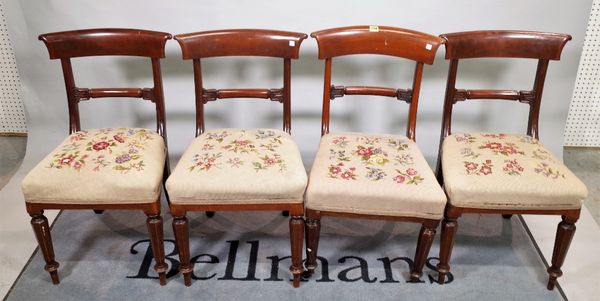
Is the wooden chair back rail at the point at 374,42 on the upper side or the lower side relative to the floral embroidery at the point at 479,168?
upper

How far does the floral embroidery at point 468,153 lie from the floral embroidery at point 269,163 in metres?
0.70

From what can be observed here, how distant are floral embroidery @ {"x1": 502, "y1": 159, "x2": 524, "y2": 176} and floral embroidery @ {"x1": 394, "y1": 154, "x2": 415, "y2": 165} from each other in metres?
0.33

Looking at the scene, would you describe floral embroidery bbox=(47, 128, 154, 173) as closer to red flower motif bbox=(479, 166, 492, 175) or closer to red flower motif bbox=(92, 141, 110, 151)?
red flower motif bbox=(92, 141, 110, 151)

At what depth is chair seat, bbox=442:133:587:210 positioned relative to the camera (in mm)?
1748

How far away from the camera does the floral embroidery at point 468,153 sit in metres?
1.91

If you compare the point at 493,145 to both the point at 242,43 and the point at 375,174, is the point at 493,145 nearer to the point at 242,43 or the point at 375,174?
Answer: the point at 375,174

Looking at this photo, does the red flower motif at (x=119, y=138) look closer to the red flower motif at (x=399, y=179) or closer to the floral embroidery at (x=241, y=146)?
the floral embroidery at (x=241, y=146)

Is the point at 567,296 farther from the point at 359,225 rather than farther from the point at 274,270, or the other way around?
the point at 274,270

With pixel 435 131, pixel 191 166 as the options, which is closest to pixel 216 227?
pixel 191 166

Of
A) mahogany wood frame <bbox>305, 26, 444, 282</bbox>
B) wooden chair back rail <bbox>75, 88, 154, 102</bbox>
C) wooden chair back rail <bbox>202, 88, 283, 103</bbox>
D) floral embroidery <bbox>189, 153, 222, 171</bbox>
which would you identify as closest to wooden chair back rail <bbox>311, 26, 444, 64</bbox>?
mahogany wood frame <bbox>305, 26, 444, 282</bbox>

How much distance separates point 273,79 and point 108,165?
0.99 metres

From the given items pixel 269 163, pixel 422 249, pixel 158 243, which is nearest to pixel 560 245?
pixel 422 249

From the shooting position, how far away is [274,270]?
202 centimetres

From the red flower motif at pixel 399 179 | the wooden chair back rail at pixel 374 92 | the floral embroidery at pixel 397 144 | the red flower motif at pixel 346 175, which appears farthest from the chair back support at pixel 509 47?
the red flower motif at pixel 346 175
